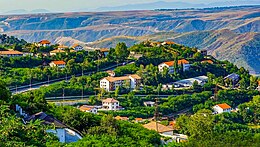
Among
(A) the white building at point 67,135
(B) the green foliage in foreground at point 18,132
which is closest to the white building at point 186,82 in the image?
(A) the white building at point 67,135

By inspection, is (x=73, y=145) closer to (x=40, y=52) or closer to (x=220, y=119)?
(x=220, y=119)

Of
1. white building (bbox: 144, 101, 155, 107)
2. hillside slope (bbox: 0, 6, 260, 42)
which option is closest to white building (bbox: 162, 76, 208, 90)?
white building (bbox: 144, 101, 155, 107)

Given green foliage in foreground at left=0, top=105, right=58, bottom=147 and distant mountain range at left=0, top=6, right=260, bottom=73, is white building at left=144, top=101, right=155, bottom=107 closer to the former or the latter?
green foliage in foreground at left=0, top=105, right=58, bottom=147

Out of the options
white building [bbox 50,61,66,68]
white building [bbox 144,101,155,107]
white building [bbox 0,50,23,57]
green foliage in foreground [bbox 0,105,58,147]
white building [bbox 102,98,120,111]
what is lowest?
white building [bbox 144,101,155,107]

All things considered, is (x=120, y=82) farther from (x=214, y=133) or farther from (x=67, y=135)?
(x=67, y=135)

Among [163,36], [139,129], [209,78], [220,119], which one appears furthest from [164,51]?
[163,36]

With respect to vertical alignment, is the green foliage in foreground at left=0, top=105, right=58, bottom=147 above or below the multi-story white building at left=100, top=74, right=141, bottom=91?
above

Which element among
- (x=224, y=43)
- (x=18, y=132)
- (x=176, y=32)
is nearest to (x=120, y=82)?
(x=18, y=132)
